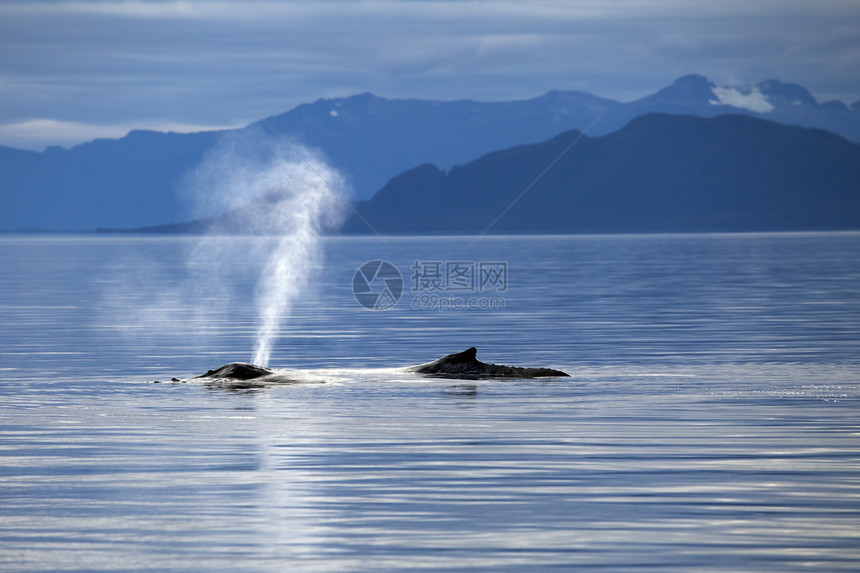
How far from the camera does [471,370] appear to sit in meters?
40.8

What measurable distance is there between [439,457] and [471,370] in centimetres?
1509

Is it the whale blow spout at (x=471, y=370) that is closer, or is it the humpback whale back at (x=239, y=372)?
the humpback whale back at (x=239, y=372)

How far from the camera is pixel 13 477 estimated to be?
78.8 feet

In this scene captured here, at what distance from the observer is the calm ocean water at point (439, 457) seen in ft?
60.7

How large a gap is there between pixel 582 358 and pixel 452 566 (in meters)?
30.3

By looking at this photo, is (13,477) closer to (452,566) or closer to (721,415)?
(452,566)

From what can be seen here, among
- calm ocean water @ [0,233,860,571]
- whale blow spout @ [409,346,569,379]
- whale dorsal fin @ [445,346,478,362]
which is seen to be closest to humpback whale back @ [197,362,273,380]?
calm ocean water @ [0,233,860,571]

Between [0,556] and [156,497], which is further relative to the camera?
[156,497]

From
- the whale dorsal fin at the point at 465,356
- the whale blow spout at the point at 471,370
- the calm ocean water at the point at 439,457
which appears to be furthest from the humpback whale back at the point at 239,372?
the whale dorsal fin at the point at 465,356

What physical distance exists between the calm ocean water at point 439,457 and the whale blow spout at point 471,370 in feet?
4.22

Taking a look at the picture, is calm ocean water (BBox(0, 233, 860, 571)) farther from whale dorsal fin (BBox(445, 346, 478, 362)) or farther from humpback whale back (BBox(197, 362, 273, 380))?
whale dorsal fin (BBox(445, 346, 478, 362))

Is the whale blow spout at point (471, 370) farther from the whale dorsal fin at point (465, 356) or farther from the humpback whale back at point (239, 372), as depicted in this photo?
the humpback whale back at point (239, 372)

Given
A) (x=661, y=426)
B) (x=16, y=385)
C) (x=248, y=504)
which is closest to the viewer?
(x=248, y=504)

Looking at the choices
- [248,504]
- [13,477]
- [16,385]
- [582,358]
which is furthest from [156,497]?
[582,358]
